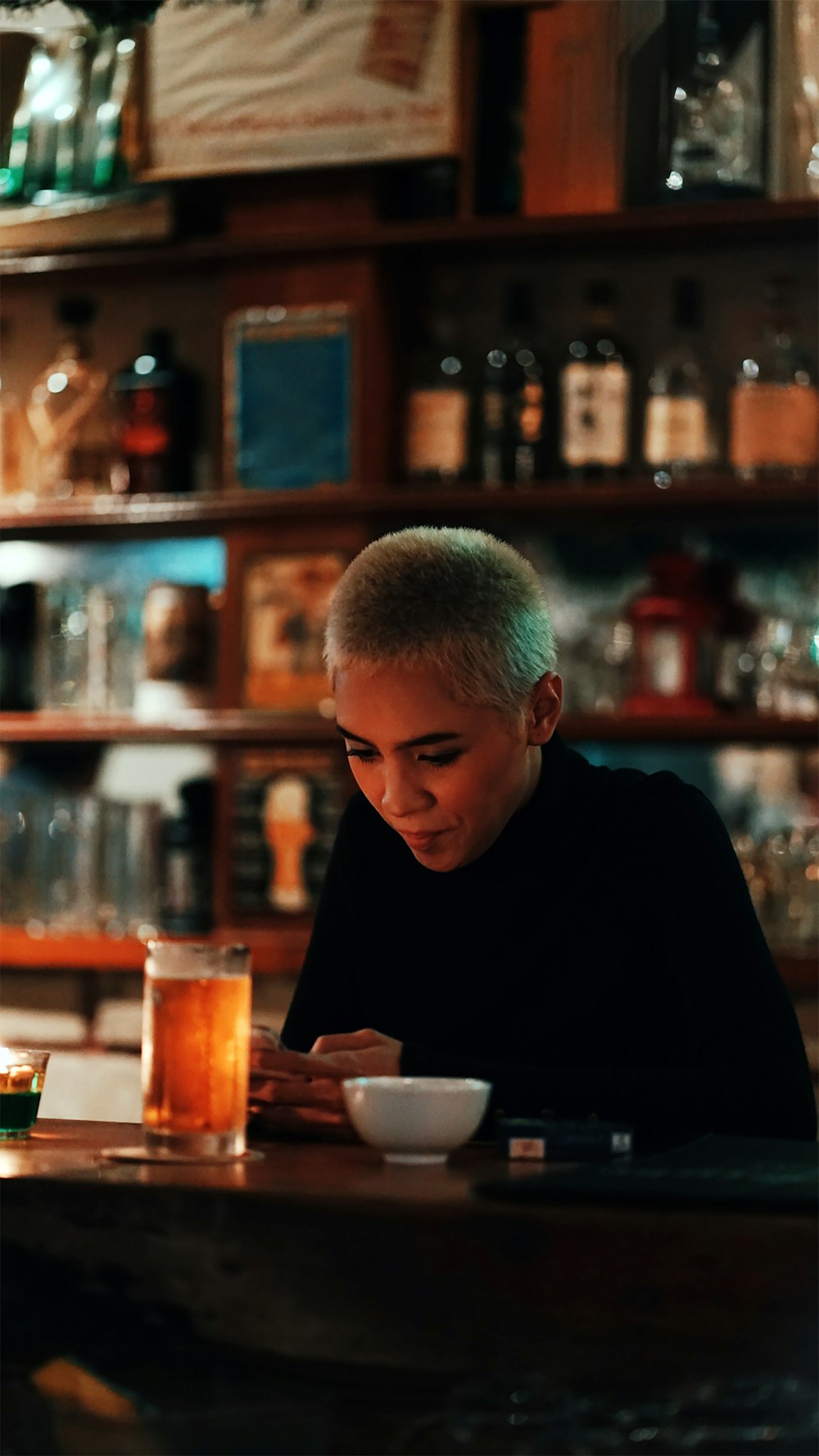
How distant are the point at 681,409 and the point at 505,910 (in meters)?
1.56

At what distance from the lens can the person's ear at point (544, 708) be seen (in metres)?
1.50

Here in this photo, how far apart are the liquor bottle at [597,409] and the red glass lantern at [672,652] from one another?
0.23 meters

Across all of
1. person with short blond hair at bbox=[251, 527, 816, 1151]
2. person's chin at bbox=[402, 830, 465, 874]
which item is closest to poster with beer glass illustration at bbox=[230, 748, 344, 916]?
person with short blond hair at bbox=[251, 527, 816, 1151]

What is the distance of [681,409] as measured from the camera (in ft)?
9.62

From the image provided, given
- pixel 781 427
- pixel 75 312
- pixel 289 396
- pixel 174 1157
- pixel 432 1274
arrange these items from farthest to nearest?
pixel 75 312, pixel 289 396, pixel 781 427, pixel 174 1157, pixel 432 1274

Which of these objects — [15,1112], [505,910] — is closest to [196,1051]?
[15,1112]

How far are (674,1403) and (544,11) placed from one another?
8.53 ft

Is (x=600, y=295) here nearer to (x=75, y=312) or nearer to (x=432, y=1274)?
(x=75, y=312)

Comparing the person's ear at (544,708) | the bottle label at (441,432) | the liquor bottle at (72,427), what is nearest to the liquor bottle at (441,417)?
the bottle label at (441,432)

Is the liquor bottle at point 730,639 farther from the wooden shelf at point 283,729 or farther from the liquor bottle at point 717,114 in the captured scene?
the liquor bottle at point 717,114

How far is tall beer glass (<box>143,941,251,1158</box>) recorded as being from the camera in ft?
3.67

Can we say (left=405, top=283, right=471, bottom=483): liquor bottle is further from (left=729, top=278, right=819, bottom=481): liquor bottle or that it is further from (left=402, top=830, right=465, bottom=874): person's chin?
(left=402, top=830, right=465, bottom=874): person's chin

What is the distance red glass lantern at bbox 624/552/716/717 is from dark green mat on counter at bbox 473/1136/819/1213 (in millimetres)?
1862

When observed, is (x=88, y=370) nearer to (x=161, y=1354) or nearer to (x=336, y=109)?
(x=336, y=109)
